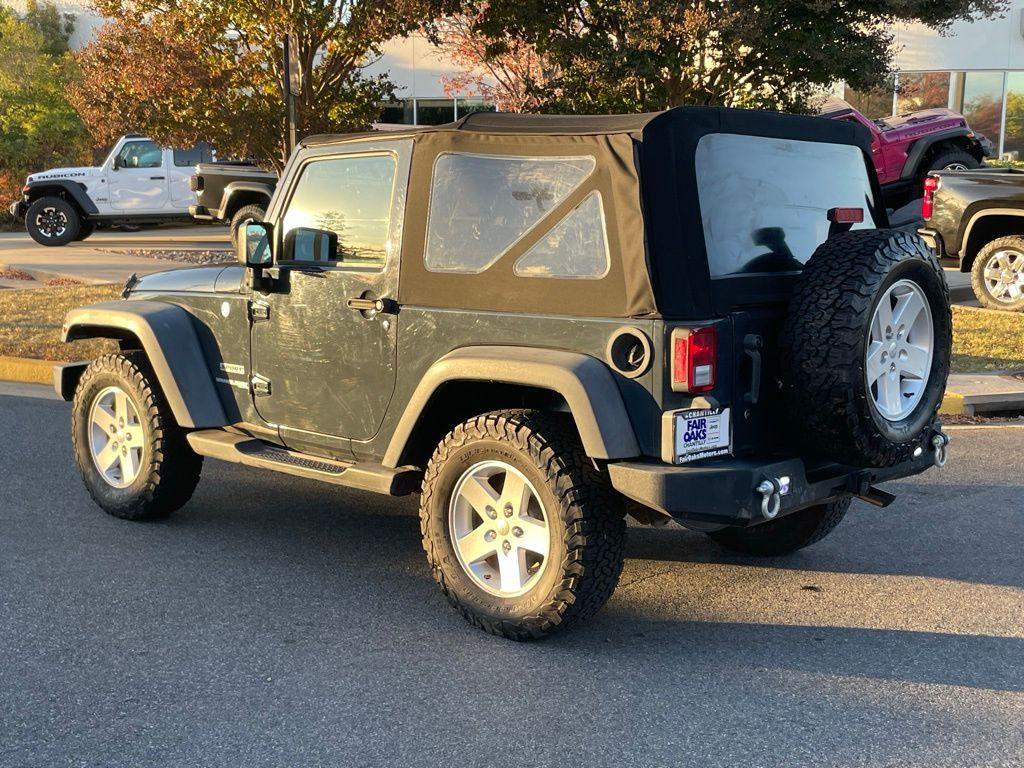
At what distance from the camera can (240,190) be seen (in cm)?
1761

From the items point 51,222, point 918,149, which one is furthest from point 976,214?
point 51,222

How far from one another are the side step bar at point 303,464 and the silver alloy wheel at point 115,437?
1.44 ft

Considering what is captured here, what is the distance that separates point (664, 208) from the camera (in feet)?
13.4

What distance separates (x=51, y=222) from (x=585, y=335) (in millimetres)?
19186

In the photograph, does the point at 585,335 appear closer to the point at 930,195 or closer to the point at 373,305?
the point at 373,305

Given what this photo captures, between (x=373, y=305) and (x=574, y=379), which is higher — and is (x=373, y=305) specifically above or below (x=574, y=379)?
above

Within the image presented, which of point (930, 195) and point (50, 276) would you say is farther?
point (50, 276)

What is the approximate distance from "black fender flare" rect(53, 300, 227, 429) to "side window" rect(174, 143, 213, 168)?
50.9ft

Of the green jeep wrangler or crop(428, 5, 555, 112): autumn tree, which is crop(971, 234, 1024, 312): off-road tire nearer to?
crop(428, 5, 555, 112): autumn tree

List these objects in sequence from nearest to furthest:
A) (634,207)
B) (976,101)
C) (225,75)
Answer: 1. (634,207)
2. (225,75)
3. (976,101)

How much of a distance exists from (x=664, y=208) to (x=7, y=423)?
18.5 feet

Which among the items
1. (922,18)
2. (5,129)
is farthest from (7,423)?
(5,129)

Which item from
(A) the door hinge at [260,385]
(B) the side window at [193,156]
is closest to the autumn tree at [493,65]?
(B) the side window at [193,156]

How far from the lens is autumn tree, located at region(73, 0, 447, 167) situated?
14.0 metres
